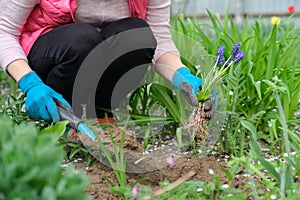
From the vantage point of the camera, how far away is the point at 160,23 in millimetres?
2219

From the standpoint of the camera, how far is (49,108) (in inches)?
70.3

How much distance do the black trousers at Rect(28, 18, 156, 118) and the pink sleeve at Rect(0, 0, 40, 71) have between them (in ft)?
0.36

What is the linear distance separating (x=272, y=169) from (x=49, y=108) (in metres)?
0.77

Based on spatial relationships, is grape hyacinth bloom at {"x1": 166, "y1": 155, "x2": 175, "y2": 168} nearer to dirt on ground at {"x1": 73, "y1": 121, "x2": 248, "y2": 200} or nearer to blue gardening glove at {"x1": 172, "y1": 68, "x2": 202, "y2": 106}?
dirt on ground at {"x1": 73, "y1": 121, "x2": 248, "y2": 200}

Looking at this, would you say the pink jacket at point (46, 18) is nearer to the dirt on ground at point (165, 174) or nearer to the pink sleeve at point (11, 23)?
the pink sleeve at point (11, 23)

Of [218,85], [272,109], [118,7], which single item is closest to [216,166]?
[218,85]

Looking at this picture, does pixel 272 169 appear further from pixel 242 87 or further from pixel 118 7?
pixel 118 7

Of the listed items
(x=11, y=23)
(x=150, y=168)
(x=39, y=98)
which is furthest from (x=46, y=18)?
(x=150, y=168)

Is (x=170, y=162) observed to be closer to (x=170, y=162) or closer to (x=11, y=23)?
(x=170, y=162)

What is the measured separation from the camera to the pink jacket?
195cm

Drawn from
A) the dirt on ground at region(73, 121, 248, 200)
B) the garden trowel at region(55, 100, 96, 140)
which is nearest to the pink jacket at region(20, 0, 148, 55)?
the garden trowel at region(55, 100, 96, 140)

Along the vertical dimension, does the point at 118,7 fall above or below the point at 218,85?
above

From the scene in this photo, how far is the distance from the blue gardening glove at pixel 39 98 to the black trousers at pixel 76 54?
0.18 m

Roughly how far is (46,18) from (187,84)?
597 millimetres
